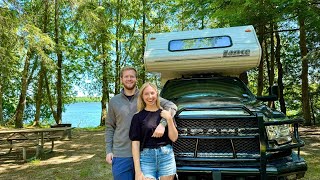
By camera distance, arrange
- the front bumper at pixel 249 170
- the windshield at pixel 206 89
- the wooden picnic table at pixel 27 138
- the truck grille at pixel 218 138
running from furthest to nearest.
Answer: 1. the wooden picnic table at pixel 27 138
2. the windshield at pixel 206 89
3. the truck grille at pixel 218 138
4. the front bumper at pixel 249 170

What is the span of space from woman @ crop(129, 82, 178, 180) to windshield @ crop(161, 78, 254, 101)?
7.77ft

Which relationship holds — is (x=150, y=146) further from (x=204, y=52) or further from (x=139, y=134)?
(x=204, y=52)

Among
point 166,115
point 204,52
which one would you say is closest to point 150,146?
point 166,115

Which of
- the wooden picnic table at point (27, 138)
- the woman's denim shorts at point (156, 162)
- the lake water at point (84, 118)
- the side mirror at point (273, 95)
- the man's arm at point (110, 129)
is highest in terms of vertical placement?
the side mirror at point (273, 95)

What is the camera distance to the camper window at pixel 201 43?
5.93 m

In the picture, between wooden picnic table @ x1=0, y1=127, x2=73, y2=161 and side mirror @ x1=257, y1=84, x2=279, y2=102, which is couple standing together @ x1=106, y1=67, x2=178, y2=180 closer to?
side mirror @ x1=257, y1=84, x2=279, y2=102

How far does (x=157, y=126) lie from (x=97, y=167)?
4.63 metres

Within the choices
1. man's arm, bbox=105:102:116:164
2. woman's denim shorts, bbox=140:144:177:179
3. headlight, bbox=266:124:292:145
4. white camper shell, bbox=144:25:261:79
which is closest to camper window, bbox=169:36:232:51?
white camper shell, bbox=144:25:261:79

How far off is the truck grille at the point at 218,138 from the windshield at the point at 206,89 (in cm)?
141

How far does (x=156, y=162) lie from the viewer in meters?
3.17

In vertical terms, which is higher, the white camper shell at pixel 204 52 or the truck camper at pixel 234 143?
the white camper shell at pixel 204 52

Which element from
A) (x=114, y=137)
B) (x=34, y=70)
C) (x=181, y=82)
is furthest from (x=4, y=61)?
(x=34, y=70)

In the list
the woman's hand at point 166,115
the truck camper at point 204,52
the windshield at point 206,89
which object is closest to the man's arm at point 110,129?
the woman's hand at point 166,115

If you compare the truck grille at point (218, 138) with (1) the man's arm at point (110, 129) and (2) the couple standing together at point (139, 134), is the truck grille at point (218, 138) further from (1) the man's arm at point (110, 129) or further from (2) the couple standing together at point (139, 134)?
(1) the man's arm at point (110, 129)
